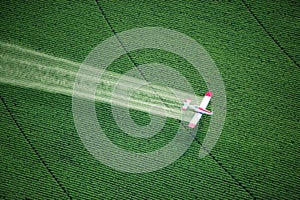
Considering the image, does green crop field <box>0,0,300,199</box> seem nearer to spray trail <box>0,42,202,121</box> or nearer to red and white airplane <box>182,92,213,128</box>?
spray trail <box>0,42,202,121</box>

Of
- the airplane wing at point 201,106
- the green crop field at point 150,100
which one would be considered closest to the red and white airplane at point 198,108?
the airplane wing at point 201,106

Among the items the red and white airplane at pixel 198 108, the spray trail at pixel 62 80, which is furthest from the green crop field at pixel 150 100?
the red and white airplane at pixel 198 108

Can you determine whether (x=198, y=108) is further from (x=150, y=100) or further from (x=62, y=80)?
(x=62, y=80)

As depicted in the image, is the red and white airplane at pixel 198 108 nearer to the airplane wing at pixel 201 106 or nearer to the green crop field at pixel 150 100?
the airplane wing at pixel 201 106

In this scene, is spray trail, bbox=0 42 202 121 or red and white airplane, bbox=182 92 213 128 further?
spray trail, bbox=0 42 202 121

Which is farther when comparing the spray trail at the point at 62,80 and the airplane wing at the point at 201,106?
the spray trail at the point at 62,80

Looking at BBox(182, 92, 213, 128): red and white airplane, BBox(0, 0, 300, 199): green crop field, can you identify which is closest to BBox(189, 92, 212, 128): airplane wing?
BBox(182, 92, 213, 128): red and white airplane

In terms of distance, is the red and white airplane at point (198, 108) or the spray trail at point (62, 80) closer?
the red and white airplane at point (198, 108)

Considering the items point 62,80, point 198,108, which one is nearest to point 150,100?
point 198,108
